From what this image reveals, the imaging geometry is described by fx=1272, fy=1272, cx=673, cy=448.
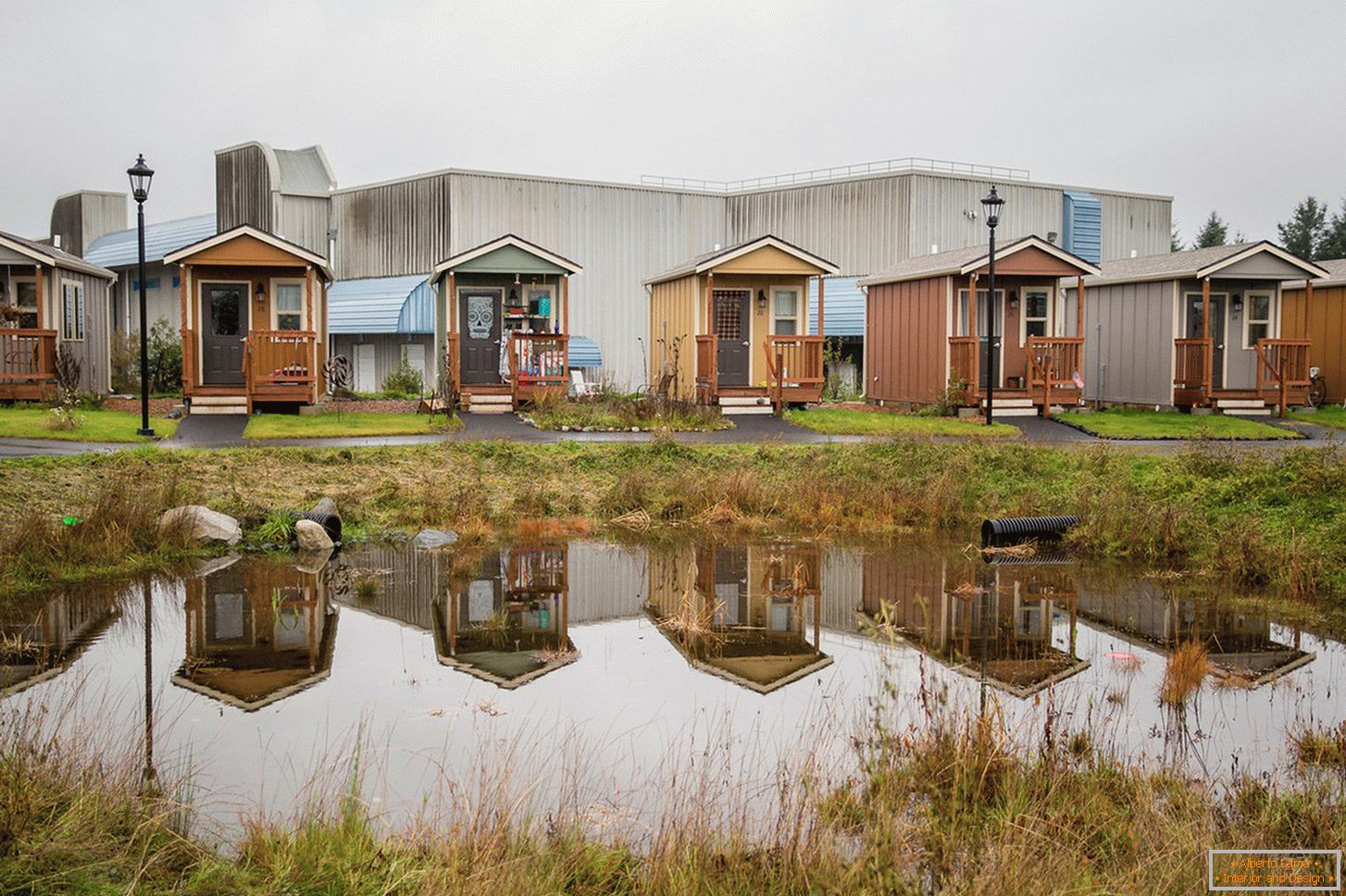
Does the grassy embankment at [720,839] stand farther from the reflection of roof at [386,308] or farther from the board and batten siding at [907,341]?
the reflection of roof at [386,308]

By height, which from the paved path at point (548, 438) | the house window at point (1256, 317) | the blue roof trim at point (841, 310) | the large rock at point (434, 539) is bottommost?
the large rock at point (434, 539)

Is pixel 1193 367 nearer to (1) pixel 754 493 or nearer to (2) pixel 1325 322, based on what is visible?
(2) pixel 1325 322

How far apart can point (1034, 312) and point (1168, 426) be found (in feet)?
16.1

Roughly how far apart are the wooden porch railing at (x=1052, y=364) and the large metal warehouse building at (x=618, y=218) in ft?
51.9

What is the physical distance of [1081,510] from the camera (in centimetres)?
1466

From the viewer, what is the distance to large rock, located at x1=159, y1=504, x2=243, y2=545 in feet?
42.1

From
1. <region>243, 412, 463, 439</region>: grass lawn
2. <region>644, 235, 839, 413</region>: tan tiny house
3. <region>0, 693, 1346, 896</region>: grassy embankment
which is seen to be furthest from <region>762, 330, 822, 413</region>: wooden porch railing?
<region>0, 693, 1346, 896</region>: grassy embankment

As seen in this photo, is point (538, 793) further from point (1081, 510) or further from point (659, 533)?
point (1081, 510)

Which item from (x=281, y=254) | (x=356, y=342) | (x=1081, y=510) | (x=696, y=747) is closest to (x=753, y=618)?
(x=696, y=747)

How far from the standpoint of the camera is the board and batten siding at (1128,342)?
27.6m

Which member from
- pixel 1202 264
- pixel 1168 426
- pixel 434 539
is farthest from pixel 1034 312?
pixel 434 539

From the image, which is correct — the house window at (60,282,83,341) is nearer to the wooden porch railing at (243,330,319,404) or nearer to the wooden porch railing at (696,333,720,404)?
the wooden porch railing at (243,330,319,404)

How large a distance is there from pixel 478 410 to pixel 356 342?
17.4 m

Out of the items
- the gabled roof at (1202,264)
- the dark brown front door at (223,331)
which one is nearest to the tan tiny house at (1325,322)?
the gabled roof at (1202,264)
